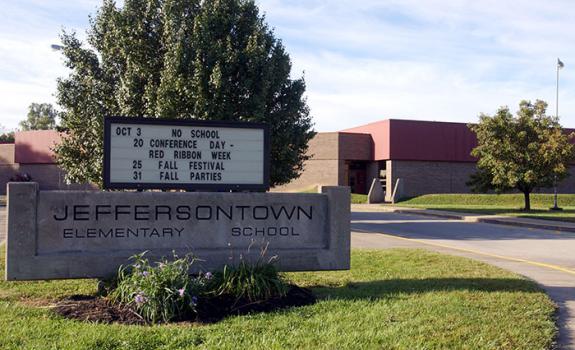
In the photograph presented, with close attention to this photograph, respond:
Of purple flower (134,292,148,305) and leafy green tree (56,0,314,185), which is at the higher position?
leafy green tree (56,0,314,185)

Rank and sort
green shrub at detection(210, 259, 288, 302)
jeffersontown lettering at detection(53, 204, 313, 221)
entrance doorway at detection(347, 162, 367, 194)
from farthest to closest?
1. entrance doorway at detection(347, 162, 367, 194)
2. jeffersontown lettering at detection(53, 204, 313, 221)
3. green shrub at detection(210, 259, 288, 302)

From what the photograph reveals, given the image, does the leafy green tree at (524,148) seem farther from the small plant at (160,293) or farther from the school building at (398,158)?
the small plant at (160,293)

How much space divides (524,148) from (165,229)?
26.8 m

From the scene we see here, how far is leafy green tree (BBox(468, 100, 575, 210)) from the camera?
1183 inches

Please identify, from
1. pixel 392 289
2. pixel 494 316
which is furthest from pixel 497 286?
pixel 494 316

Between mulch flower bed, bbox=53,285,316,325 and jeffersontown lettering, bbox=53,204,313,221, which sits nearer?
mulch flower bed, bbox=53,285,316,325

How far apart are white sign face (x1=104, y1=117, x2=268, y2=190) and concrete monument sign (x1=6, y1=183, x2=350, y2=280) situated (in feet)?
1.13

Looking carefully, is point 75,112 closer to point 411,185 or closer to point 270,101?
point 270,101

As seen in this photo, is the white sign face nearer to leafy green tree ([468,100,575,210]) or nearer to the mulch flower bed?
the mulch flower bed

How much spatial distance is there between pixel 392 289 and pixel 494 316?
174 centimetres

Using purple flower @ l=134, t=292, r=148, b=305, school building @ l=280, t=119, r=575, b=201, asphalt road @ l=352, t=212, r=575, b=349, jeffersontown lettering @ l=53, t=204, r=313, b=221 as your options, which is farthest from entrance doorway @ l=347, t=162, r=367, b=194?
purple flower @ l=134, t=292, r=148, b=305

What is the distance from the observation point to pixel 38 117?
365ft

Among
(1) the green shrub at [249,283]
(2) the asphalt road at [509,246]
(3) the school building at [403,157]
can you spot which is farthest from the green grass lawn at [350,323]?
(3) the school building at [403,157]

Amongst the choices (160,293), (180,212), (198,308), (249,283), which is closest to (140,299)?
(160,293)
